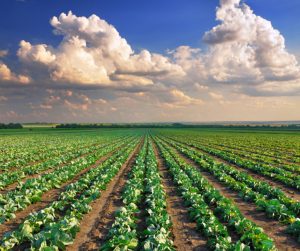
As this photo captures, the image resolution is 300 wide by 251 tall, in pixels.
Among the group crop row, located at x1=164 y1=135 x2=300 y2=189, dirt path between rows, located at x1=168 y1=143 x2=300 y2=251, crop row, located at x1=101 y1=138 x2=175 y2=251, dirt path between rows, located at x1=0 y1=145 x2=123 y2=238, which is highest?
crop row, located at x1=101 y1=138 x2=175 y2=251

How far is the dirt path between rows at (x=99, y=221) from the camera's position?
8289 millimetres

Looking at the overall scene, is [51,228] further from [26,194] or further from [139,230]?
[26,194]

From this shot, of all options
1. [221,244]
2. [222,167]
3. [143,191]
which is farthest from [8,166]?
[221,244]

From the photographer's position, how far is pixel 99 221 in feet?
33.0

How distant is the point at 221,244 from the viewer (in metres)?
7.51

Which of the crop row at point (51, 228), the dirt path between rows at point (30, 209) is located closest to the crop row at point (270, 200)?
the crop row at point (51, 228)

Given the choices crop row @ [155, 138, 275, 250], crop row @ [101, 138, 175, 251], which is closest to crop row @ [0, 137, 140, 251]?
crop row @ [101, 138, 175, 251]

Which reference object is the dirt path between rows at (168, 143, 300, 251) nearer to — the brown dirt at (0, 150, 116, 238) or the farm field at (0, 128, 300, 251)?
the farm field at (0, 128, 300, 251)

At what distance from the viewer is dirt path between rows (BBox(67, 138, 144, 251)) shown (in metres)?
8.29

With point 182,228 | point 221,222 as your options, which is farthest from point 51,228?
point 221,222

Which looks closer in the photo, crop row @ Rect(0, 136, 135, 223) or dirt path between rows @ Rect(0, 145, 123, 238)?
dirt path between rows @ Rect(0, 145, 123, 238)

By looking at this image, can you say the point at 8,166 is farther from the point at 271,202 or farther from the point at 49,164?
the point at 271,202

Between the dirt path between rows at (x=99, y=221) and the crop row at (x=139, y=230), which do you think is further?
the dirt path between rows at (x=99, y=221)

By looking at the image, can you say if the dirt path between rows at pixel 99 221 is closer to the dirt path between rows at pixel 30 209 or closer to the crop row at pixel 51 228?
Result: the crop row at pixel 51 228
